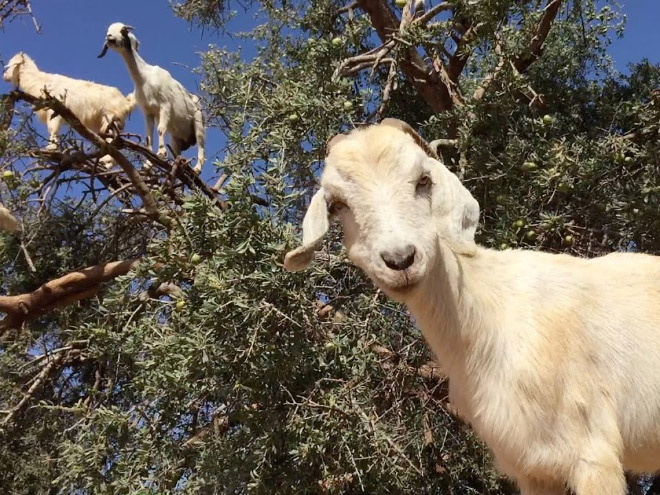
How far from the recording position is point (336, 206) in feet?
9.07

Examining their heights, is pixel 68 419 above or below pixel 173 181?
below

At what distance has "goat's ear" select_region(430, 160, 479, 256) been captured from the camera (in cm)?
260

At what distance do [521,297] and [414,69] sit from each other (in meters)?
2.91

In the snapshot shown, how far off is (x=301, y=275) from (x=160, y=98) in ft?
22.5

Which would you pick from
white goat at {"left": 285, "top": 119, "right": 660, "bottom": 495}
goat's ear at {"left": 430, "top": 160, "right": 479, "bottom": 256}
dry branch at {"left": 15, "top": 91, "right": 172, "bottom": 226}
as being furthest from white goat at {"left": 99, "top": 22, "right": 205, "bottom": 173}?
goat's ear at {"left": 430, "top": 160, "right": 479, "bottom": 256}

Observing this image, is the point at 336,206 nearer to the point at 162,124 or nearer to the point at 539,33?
the point at 539,33

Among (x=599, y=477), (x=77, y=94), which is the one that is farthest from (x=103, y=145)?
(x=77, y=94)

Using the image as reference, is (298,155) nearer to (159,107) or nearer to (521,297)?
(521,297)

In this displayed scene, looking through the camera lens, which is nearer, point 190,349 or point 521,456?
point 521,456

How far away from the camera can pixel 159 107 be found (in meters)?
9.93

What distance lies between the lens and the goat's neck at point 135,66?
Answer: 31.8ft

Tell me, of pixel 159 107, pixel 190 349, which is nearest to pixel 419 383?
pixel 190 349

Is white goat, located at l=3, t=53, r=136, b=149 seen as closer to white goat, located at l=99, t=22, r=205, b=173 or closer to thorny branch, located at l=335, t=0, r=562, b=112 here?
white goat, located at l=99, t=22, r=205, b=173

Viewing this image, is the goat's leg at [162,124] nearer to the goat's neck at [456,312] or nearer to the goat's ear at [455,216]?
the goat's neck at [456,312]
